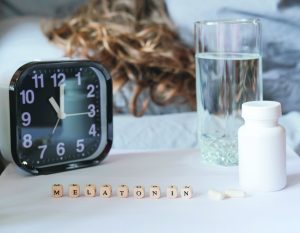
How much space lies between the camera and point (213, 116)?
85cm

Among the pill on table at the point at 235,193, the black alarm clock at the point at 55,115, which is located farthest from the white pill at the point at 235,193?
the black alarm clock at the point at 55,115

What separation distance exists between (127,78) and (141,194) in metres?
0.48

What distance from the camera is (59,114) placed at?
2.59 ft

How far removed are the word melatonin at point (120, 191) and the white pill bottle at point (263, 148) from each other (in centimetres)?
8

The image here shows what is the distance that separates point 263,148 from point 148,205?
145 millimetres

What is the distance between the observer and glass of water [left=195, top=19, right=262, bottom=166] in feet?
2.73

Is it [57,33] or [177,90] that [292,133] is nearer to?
[177,90]

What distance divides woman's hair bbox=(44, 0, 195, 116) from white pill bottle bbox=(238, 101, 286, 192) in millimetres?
429

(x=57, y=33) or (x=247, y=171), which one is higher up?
(x=57, y=33)

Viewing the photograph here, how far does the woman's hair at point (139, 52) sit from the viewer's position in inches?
44.2

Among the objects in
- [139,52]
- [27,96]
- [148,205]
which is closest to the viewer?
[148,205]

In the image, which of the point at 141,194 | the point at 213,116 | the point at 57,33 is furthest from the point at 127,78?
the point at 141,194

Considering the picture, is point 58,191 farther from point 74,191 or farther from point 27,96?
point 27,96

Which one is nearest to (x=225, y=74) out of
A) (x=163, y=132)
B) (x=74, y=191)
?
(x=163, y=132)
